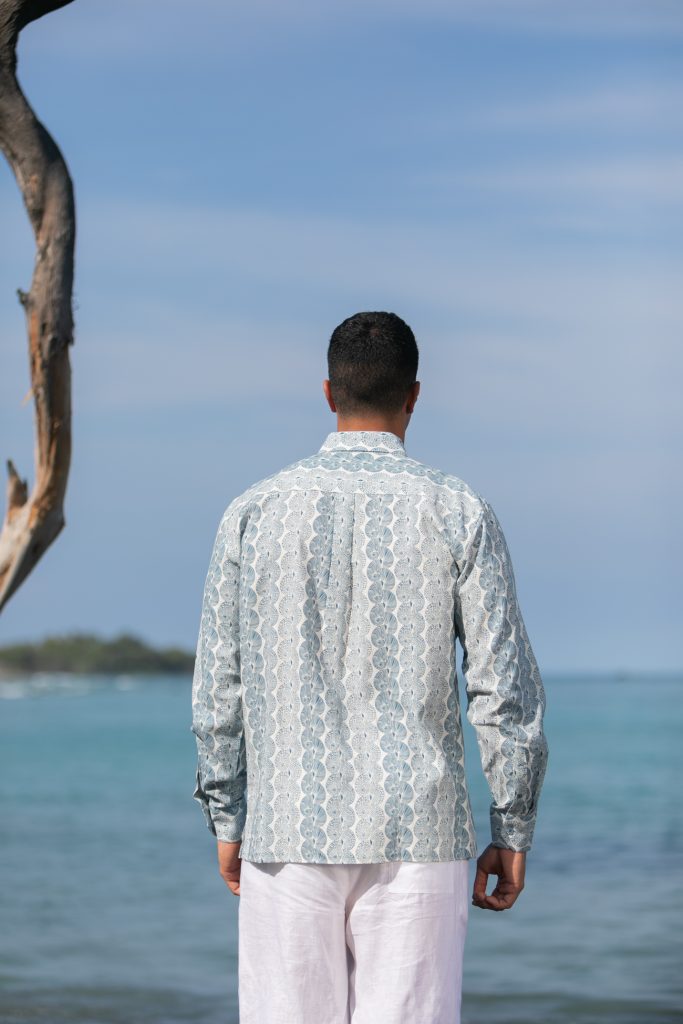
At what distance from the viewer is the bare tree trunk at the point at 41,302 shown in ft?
10.5

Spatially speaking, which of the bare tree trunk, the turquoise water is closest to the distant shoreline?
the turquoise water

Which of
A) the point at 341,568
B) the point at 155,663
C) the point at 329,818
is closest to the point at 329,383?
the point at 341,568

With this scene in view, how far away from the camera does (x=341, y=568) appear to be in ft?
7.08

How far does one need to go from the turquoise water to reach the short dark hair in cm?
421

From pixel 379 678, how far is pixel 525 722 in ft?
0.76

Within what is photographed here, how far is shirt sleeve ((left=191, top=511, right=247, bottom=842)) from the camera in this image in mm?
2254

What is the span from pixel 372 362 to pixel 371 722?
0.54 metres

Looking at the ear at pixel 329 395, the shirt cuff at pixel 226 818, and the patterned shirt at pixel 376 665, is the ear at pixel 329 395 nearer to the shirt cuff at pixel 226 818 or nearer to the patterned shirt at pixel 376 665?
the patterned shirt at pixel 376 665

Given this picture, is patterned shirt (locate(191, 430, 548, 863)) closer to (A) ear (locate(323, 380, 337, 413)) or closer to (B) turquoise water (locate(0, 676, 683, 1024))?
(A) ear (locate(323, 380, 337, 413))

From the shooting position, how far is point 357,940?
218 centimetres

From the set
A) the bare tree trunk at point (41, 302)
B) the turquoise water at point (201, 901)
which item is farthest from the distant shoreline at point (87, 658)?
the bare tree trunk at point (41, 302)

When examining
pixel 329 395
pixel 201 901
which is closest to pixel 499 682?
pixel 329 395

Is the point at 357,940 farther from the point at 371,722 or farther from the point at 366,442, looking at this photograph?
the point at 366,442

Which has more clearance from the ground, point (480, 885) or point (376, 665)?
point (376, 665)
